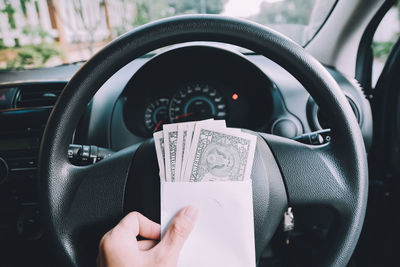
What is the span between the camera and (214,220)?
649mm

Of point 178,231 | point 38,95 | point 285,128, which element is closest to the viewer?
point 178,231

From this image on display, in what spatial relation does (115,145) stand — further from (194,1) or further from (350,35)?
(350,35)

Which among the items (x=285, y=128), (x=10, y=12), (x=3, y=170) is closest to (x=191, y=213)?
(x=285, y=128)

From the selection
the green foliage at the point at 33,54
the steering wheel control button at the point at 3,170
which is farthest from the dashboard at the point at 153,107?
the green foliage at the point at 33,54

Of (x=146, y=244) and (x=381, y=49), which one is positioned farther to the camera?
(x=381, y=49)

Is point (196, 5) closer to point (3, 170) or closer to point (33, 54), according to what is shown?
point (3, 170)

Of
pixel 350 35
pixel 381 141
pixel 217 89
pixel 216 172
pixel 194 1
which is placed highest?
pixel 194 1

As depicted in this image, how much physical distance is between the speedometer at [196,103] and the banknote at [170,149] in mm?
707

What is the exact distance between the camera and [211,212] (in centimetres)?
65

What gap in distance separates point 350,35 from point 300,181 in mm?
988

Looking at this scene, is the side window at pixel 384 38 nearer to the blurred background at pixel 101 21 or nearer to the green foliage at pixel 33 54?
the blurred background at pixel 101 21

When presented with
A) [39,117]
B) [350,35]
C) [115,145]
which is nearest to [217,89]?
[115,145]

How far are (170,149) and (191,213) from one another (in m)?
0.15

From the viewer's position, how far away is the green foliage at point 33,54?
2080mm
